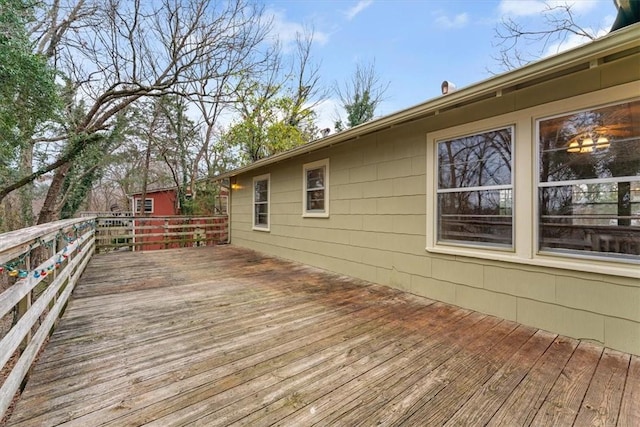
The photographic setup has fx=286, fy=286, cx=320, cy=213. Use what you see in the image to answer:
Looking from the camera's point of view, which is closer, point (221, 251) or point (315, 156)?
point (315, 156)

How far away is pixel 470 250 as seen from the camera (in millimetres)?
3221

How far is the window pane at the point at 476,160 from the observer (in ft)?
9.82

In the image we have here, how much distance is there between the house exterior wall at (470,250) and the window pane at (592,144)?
0.11 metres

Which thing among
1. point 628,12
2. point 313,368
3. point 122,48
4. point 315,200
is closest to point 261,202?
point 315,200

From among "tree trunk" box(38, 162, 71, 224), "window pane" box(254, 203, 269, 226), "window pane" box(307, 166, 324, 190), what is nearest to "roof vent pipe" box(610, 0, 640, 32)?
"window pane" box(307, 166, 324, 190)

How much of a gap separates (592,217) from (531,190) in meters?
0.50

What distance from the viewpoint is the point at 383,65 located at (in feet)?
45.2

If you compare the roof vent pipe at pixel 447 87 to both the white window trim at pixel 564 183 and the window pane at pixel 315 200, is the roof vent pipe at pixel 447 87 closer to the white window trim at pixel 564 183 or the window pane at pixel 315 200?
the white window trim at pixel 564 183

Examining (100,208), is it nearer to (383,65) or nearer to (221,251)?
(221,251)

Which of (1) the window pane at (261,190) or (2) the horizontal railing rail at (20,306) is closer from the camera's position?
(2) the horizontal railing rail at (20,306)

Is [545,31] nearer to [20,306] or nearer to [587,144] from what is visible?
[587,144]

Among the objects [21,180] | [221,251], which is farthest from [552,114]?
[21,180]

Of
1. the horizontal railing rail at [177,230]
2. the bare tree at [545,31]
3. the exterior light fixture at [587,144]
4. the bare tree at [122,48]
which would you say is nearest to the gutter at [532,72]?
the exterior light fixture at [587,144]

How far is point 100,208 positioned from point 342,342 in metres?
25.2
